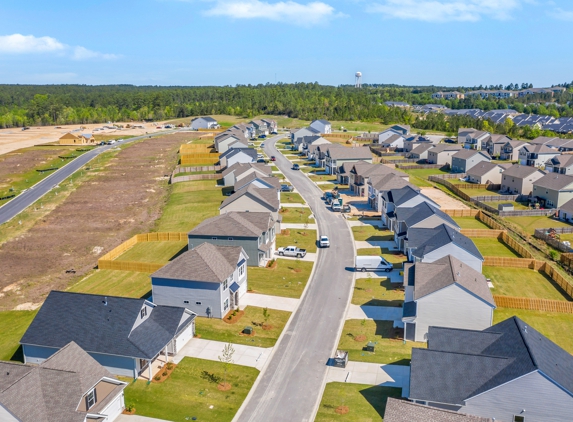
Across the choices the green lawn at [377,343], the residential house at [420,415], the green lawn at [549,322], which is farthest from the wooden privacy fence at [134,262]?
the green lawn at [549,322]

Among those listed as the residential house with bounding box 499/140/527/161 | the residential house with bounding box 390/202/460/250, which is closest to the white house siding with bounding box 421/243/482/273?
the residential house with bounding box 390/202/460/250

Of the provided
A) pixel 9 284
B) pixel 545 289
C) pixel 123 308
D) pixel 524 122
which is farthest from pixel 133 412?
pixel 524 122

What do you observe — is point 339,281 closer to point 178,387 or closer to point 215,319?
point 215,319

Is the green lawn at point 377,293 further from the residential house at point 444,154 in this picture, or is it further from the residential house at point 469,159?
the residential house at point 444,154

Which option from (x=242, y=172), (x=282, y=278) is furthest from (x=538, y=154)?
(x=282, y=278)

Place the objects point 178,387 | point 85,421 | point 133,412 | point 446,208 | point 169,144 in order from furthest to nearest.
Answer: point 169,144 < point 446,208 < point 178,387 < point 133,412 < point 85,421
